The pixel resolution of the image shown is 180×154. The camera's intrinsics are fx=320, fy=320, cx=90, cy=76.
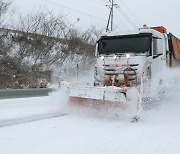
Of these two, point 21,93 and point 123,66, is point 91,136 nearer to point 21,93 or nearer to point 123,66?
point 123,66

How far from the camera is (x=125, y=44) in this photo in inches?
377

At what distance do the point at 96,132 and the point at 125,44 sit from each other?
12.7 feet

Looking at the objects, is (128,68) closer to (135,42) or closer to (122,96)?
(135,42)

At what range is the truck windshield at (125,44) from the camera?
30.4ft

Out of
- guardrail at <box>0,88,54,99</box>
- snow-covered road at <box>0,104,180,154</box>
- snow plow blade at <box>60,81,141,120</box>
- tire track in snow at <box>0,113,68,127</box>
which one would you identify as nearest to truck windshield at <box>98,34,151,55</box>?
snow plow blade at <box>60,81,141,120</box>

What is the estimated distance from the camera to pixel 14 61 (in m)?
18.7

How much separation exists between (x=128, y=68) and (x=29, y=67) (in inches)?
464

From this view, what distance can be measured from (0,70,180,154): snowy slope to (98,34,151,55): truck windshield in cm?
110

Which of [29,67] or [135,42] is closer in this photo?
[135,42]

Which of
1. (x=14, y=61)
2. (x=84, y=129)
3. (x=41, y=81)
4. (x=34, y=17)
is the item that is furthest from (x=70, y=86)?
(x=34, y=17)

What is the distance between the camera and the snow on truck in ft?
26.8

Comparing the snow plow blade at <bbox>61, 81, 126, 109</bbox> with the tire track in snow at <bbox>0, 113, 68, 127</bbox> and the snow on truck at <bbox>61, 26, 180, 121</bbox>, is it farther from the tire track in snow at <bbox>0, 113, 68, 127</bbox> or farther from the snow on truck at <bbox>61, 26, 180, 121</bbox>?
the tire track in snow at <bbox>0, 113, 68, 127</bbox>

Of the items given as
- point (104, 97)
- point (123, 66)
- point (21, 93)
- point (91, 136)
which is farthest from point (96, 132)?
point (21, 93)

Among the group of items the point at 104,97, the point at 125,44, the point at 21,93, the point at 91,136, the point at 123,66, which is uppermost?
the point at 125,44
